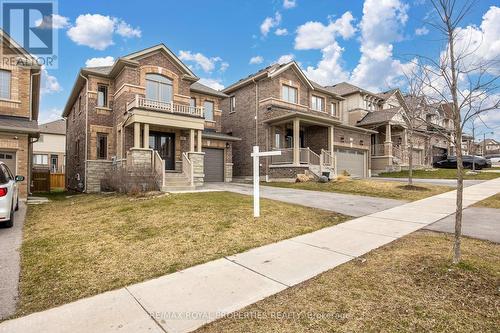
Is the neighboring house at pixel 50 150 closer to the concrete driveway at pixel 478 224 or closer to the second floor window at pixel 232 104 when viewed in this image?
the second floor window at pixel 232 104

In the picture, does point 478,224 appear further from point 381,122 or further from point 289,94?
point 381,122

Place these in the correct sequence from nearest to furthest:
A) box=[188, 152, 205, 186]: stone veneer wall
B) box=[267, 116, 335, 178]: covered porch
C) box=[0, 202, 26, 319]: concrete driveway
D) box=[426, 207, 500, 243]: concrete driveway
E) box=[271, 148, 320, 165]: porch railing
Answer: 1. box=[0, 202, 26, 319]: concrete driveway
2. box=[426, 207, 500, 243]: concrete driveway
3. box=[188, 152, 205, 186]: stone veneer wall
4. box=[267, 116, 335, 178]: covered porch
5. box=[271, 148, 320, 165]: porch railing

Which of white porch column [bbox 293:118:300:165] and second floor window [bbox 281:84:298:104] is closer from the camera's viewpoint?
white porch column [bbox 293:118:300:165]

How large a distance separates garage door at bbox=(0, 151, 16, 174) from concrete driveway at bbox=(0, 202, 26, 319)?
7187 millimetres

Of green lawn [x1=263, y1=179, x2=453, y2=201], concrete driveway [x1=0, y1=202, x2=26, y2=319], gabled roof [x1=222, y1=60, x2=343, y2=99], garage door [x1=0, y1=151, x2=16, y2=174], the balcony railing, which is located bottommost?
concrete driveway [x1=0, y1=202, x2=26, y2=319]

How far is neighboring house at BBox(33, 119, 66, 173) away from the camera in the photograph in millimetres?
38606

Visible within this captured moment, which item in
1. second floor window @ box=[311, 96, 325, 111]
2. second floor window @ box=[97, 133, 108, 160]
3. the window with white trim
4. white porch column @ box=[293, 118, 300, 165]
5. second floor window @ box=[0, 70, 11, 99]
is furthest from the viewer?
the window with white trim

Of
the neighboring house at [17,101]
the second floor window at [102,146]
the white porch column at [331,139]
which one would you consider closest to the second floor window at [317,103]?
the white porch column at [331,139]

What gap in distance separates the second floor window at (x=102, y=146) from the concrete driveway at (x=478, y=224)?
59.7 feet

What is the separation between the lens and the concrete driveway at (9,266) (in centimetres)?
365

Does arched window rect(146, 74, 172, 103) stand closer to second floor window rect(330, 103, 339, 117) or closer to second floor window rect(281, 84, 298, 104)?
second floor window rect(281, 84, 298, 104)

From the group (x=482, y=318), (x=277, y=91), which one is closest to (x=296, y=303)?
(x=482, y=318)

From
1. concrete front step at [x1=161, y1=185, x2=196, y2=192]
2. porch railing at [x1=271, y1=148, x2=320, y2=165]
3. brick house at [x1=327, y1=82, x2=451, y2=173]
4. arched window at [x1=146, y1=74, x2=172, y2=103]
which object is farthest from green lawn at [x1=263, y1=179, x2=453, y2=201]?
brick house at [x1=327, y1=82, x2=451, y2=173]

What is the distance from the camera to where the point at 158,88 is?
18547mm
